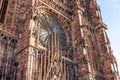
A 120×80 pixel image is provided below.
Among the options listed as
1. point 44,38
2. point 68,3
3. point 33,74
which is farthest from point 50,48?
point 68,3

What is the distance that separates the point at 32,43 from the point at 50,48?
2465 millimetres

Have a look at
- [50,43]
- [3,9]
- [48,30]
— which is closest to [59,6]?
[48,30]

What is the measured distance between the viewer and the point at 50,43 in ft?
45.9

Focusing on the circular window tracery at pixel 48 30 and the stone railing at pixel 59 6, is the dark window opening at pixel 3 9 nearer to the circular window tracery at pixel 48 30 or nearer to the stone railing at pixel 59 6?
the circular window tracery at pixel 48 30

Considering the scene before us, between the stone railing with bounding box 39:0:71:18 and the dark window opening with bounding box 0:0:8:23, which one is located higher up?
the stone railing with bounding box 39:0:71:18

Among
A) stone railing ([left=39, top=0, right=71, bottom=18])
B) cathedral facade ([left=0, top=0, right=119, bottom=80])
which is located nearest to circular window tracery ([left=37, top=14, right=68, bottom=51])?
cathedral facade ([left=0, top=0, right=119, bottom=80])

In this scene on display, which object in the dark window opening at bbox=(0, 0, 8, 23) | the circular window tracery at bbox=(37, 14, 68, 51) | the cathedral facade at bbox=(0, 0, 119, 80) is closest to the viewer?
the cathedral facade at bbox=(0, 0, 119, 80)

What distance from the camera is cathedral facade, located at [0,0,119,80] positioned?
1108cm

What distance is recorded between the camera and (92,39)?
1925 cm

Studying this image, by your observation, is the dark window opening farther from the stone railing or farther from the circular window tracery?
the stone railing

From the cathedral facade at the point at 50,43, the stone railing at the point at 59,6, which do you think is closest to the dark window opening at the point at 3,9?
the cathedral facade at the point at 50,43

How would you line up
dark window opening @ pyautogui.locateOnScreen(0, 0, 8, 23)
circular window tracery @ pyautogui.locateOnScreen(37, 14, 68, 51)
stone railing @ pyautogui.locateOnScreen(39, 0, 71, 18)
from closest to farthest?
1. dark window opening @ pyautogui.locateOnScreen(0, 0, 8, 23)
2. circular window tracery @ pyautogui.locateOnScreen(37, 14, 68, 51)
3. stone railing @ pyautogui.locateOnScreen(39, 0, 71, 18)

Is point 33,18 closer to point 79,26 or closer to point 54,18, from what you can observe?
point 54,18

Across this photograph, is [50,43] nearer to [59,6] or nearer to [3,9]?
[3,9]
